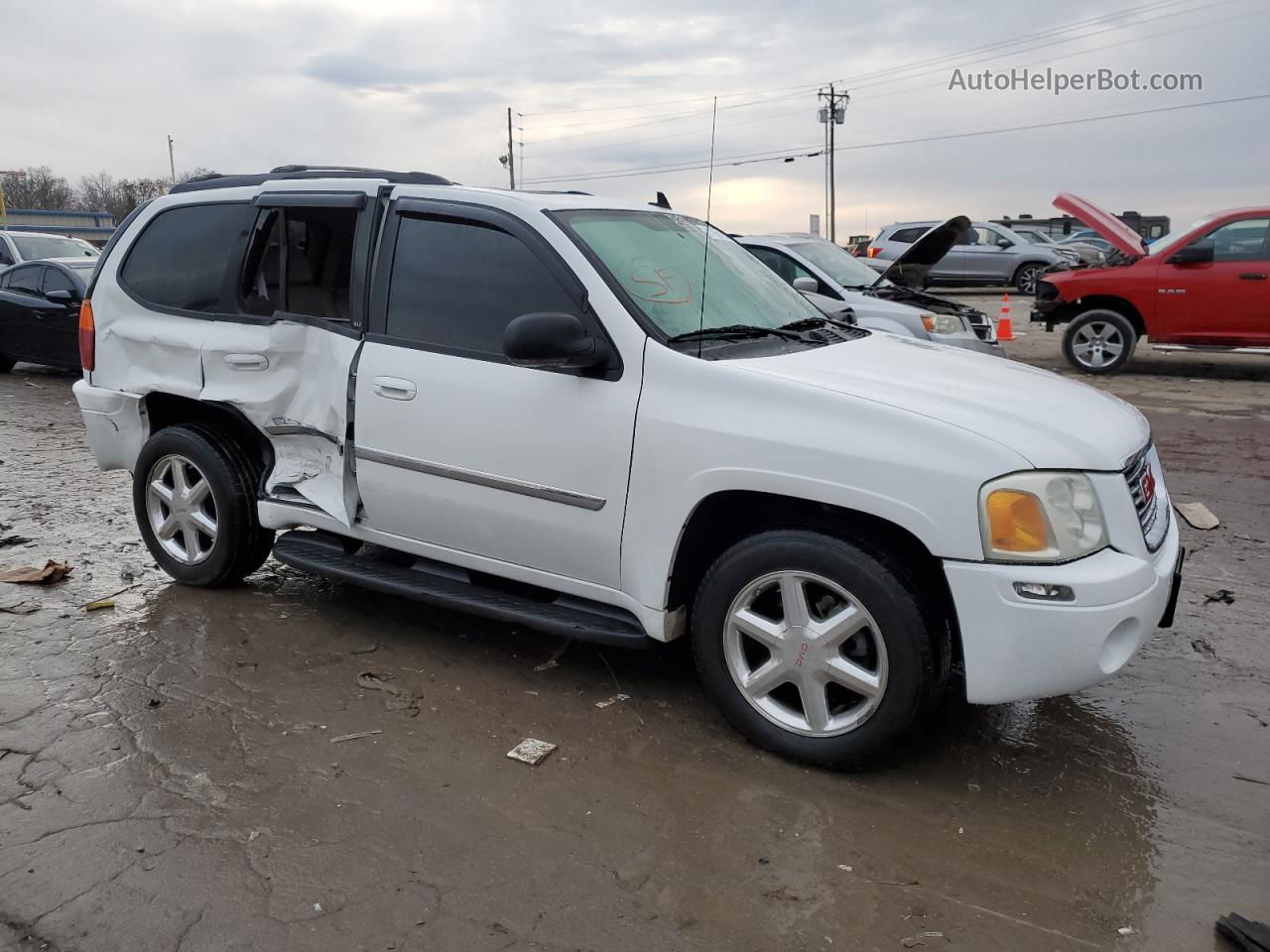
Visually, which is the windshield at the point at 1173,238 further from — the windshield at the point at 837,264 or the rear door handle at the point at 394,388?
the rear door handle at the point at 394,388

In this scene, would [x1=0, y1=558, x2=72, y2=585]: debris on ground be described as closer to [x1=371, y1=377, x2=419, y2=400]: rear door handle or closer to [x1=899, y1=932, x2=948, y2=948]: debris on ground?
[x1=371, y1=377, x2=419, y2=400]: rear door handle

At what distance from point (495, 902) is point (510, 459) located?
5.17 feet

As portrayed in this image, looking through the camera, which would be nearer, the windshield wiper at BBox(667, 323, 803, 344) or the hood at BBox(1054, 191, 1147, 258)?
the windshield wiper at BBox(667, 323, 803, 344)

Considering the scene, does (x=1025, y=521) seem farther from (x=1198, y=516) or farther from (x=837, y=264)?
(x=837, y=264)

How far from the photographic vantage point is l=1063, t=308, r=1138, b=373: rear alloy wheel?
39.4ft

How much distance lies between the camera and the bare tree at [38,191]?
81.4m

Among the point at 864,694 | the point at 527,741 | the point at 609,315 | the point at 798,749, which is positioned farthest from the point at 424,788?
the point at 609,315

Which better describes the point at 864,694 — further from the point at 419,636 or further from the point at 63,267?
the point at 63,267

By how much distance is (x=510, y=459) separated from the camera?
3.80 m

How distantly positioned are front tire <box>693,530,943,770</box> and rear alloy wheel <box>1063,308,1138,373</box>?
1008cm

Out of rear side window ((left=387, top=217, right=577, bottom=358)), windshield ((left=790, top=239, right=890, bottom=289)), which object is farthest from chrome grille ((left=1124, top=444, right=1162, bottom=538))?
windshield ((left=790, top=239, right=890, bottom=289))

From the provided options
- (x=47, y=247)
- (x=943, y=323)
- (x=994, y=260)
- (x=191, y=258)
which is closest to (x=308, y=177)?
(x=191, y=258)

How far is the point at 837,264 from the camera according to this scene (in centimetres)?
1096

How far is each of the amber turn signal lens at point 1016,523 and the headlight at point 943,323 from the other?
6895 mm
